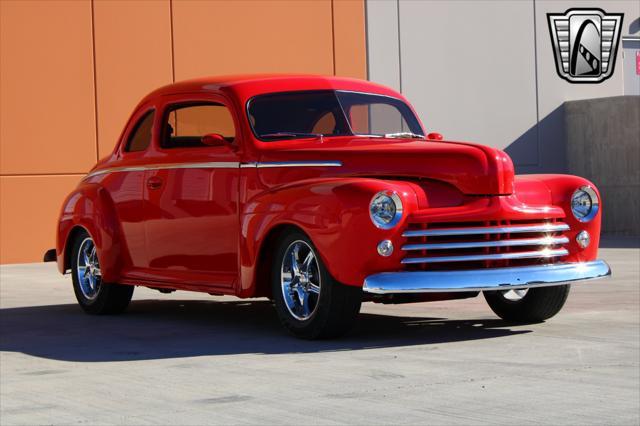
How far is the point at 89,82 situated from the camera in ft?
64.4

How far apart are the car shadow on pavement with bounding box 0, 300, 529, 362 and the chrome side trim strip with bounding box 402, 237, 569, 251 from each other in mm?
671

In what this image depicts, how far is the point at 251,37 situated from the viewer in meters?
21.3

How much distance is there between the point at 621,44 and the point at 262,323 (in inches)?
711

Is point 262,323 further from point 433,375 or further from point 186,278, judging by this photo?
point 433,375

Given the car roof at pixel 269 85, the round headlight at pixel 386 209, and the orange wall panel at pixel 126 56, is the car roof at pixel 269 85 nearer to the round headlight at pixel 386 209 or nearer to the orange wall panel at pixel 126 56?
the round headlight at pixel 386 209

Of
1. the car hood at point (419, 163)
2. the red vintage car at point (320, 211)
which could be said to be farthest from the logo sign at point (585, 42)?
the car hood at point (419, 163)

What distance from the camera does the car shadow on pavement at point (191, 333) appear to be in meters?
8.25

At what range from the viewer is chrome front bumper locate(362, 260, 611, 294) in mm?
7887

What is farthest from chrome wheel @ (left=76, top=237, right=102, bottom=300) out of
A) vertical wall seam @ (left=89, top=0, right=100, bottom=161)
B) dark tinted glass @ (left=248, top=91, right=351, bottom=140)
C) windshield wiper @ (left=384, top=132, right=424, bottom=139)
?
vertical wall seam @ (left=89, top=0, right=100, bottom=161)

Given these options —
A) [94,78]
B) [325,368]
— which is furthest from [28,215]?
[325,368]

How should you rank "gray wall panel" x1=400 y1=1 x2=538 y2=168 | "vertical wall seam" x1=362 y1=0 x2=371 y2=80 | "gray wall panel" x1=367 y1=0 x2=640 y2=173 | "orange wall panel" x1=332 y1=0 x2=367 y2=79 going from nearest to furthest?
"orange wall panel" x1=332 y1=0 x2=367 y2=79
"vertical wall seam" x1=362 y1=0 x2=371 y2=80
"gray wall panel" x1=367 y1=0 x2=640 y2=173
"gray wall panel" x1=400 y1=1 x2=538 y2=168

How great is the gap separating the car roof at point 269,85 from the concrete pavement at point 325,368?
1.75 m

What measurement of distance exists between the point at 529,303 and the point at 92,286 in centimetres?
373

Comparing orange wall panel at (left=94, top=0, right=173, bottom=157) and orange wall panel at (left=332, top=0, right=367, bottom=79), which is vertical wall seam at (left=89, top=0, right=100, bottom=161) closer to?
orange wall panel at (left=94, top=0, right=173, bottom=157)
